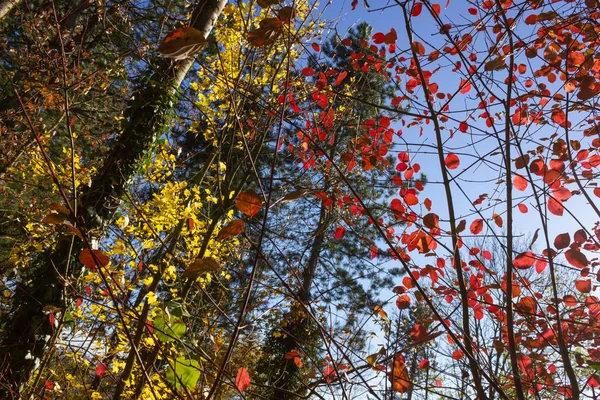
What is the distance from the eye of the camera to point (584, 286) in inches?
72.9

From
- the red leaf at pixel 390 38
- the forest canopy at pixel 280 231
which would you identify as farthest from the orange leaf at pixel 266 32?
the red leaf at pixel 390 38

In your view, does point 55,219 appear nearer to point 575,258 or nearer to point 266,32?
point 266,32

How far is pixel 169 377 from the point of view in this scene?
1270 millimetres

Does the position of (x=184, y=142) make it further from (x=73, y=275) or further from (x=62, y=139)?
(x=73, y=275)

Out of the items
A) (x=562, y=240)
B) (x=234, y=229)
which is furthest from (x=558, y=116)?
(x=234, y=229)

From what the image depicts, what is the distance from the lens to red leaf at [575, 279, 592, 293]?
1835 mm

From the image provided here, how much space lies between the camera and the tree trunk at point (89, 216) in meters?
2.69

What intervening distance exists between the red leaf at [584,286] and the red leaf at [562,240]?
1.19 ft

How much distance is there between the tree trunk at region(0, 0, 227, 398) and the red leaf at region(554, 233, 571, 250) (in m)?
2.17

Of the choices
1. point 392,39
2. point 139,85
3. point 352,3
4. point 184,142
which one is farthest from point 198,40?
point 184,142

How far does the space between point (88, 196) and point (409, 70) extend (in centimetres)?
262

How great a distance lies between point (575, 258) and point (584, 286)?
1.51 feet

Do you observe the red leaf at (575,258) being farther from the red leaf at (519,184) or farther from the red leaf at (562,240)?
the red leaf at (519,184)

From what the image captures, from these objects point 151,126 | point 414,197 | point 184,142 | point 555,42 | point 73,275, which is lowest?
point 73,275
